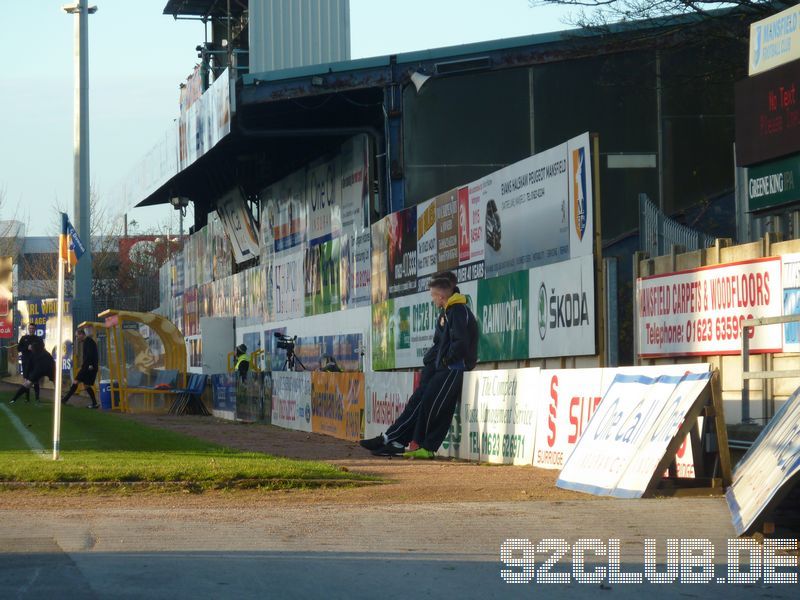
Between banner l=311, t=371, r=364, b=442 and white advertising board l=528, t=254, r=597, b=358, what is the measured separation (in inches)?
161

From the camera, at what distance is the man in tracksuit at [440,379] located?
16.0m

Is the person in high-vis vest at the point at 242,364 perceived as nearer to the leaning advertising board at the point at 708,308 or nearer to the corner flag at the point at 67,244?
the corner flag at the point at 67,244

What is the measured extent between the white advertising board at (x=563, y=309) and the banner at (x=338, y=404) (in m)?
4.10

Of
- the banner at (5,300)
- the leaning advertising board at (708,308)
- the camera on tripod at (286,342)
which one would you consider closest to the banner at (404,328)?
the leaning advertising board at (708,308)

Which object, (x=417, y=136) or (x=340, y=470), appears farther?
(x=417, y=136)

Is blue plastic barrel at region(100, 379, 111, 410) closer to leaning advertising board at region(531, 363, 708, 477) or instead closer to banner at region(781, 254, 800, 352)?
leaning advertising board at region(531, 363, 708, 477)

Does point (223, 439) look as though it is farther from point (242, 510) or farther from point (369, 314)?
point (242, 510)

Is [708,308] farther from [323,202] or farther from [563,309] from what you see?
[323,202]

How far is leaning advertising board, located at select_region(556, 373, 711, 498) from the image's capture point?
35.1 ft

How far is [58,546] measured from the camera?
8375 mm

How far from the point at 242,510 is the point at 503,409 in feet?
18.2

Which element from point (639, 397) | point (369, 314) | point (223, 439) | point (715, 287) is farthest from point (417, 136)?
point (639, 397)

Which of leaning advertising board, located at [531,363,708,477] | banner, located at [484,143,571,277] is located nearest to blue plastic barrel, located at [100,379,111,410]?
banner, located at [484,143,571,277]

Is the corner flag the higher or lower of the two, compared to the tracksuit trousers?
higher
